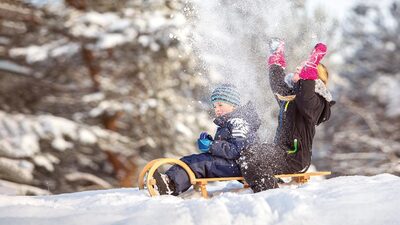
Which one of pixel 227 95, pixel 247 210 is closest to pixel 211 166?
pixel 227 95

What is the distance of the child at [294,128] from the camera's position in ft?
12.6

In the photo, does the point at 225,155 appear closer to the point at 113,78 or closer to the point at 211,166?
the point at 211,166

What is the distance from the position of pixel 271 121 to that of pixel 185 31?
3.19 meters

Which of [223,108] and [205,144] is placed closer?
[205,144]

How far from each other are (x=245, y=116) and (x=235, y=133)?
0.23 metres

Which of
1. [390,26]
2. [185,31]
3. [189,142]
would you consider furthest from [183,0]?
[390,26]

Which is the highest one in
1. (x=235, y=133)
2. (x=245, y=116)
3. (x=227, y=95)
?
(x=227, y=95)

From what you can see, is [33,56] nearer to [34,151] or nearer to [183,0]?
[34,151]

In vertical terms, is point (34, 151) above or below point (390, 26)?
below

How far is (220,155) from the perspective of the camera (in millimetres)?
3926

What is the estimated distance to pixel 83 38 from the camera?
9039 mm

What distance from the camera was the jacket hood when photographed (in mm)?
4086

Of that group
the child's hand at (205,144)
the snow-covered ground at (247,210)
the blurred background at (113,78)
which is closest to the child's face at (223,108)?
the child's hand at (205,144)

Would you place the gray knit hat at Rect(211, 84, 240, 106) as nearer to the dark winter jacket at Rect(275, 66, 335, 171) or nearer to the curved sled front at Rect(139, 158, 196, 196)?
the dark winter jacket at Rect(275, 66, 335, 171)
